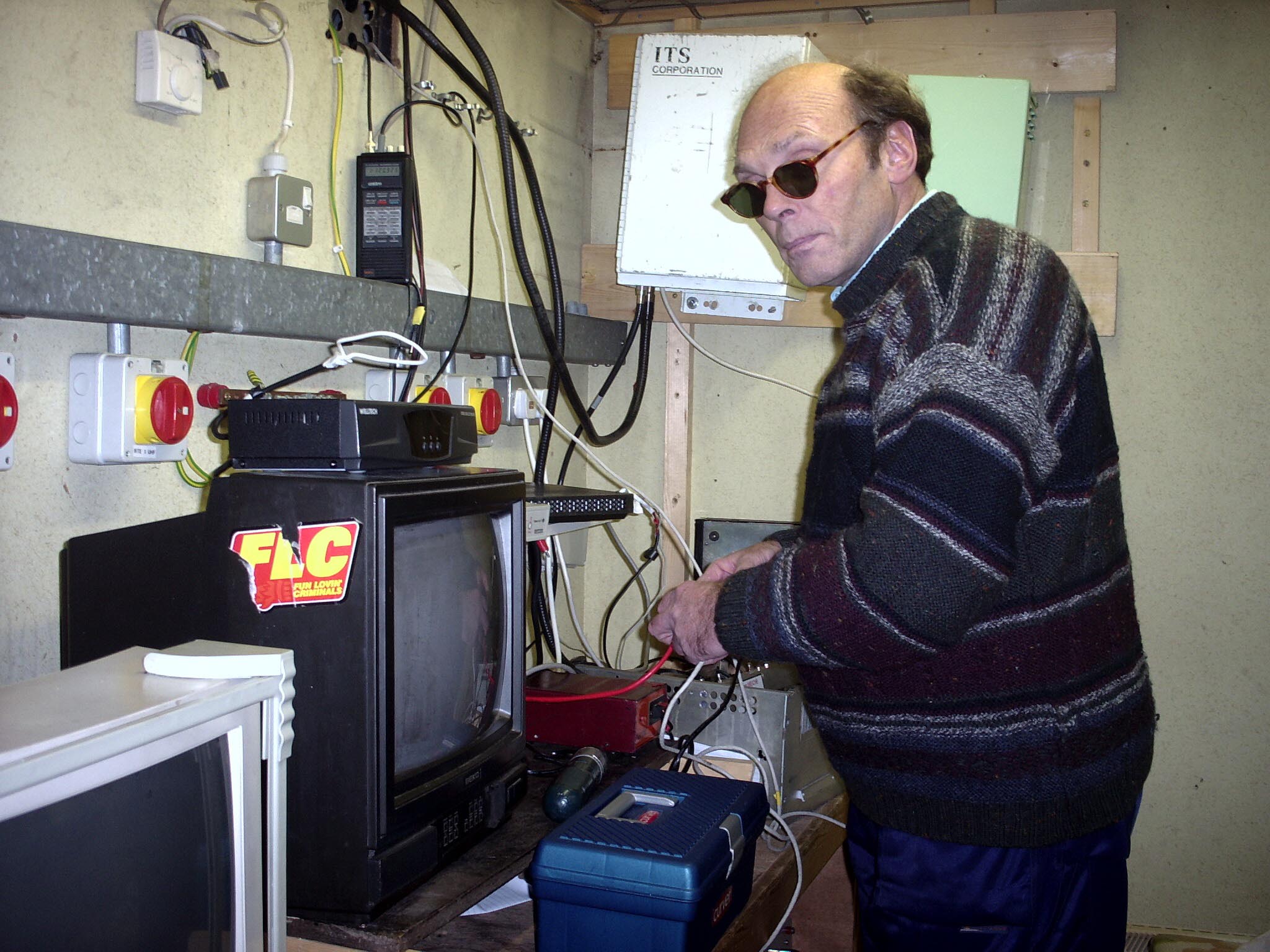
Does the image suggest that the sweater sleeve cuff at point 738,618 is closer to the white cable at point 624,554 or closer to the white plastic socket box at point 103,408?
the white plastic socket box at point 103,408

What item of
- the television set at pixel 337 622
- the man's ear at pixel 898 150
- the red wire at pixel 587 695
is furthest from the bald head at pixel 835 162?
the red wire at pixel 587 695

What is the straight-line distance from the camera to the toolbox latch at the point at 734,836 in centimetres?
117

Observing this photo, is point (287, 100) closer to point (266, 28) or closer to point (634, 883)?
point (266, 28)

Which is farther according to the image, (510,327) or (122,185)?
(510,327)

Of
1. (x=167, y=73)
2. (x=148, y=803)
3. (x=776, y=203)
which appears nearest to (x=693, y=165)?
(x=776, y=203)

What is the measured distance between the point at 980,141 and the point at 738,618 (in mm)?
1511

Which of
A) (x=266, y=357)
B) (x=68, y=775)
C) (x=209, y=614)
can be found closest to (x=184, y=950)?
(x=68, y=775)

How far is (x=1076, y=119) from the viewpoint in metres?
2.37

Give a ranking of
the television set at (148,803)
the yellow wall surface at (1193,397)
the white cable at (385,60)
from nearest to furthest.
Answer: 1. the television set at (148,803)
2. the white cable at (385,60)
3. the yellow wall surface at (1193,397)

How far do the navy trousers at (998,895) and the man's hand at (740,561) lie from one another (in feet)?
1.30

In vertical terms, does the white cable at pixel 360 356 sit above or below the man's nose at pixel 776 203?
below

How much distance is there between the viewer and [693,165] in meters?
2.21

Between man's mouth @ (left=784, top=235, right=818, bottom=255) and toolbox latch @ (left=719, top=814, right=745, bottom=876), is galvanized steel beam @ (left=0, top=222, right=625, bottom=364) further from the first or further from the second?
toolbox latch @ (left=719, top=814, right=745, bottom=876)

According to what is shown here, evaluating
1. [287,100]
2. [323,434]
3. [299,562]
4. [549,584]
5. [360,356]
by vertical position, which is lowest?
[549,584]
